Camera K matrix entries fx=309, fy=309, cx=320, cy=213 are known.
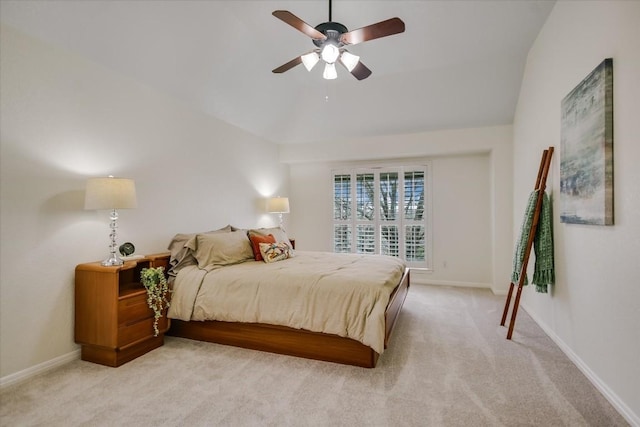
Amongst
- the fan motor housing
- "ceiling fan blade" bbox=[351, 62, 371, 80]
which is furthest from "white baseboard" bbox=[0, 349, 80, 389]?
"ceiling fan blade" bbox=[351, 62, 371, 80]

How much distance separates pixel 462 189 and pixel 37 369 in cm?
559

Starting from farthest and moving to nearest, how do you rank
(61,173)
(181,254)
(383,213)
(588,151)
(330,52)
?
(383,213), (181,254), (61,173), (330,52), (588,151)

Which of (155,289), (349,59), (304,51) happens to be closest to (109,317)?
(155,289)

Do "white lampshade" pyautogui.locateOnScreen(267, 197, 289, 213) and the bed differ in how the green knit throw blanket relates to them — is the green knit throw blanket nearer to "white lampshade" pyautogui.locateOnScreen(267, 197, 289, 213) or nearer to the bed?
the bed

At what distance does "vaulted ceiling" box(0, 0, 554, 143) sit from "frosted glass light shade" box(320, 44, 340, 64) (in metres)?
1.11

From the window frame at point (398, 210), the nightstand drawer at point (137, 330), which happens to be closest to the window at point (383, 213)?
the window frame at point (398, 210)

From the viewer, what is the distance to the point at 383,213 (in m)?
5.68

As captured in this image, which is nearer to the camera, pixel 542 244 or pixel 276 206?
pixel 542 244

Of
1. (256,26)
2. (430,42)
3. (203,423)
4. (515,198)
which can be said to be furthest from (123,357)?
(515,198)

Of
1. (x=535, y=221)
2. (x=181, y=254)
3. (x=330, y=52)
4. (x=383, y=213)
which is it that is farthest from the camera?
(x=383, y=213)

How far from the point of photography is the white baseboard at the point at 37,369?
7.13ft

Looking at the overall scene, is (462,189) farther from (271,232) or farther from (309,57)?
(309,57)

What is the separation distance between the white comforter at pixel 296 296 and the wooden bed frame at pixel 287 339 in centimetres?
11

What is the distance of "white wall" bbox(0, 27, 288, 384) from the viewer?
2.22 metres
